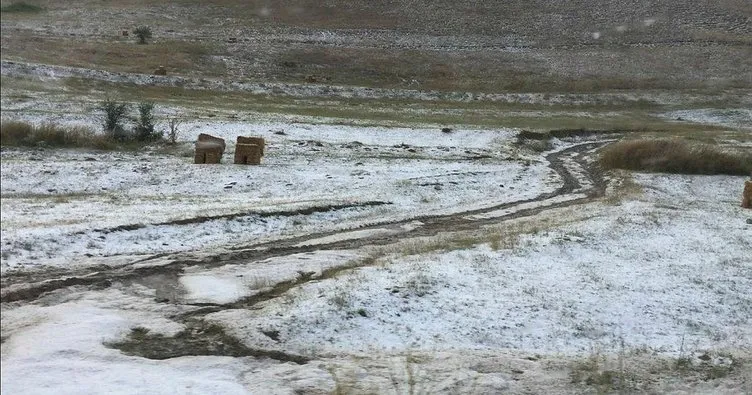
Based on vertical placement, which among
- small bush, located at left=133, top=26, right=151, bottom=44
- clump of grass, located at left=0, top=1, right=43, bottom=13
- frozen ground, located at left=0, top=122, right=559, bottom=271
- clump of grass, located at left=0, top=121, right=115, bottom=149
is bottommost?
frozen ground, located at left=0, top=122, right=559, bottom=271

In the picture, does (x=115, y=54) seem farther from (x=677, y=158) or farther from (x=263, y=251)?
(x=677, y=158)

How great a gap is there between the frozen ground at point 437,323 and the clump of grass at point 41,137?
2.81ft

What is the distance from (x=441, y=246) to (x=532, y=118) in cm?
2739

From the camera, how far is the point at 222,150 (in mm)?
17812

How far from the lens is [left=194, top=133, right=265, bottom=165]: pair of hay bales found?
1716 centimetres

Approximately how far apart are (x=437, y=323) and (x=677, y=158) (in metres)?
17.5

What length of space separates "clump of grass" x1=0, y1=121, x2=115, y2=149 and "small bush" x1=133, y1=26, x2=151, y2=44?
3992mm

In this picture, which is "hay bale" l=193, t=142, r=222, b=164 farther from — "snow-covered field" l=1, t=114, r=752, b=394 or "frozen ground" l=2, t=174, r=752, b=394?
"frozen ground" l=2, t=174, r=752, b=394

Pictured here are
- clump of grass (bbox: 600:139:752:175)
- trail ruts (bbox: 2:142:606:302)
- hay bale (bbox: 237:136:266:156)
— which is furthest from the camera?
clump of grass (bbox: 600:139:752:175)

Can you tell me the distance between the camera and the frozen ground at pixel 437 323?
5.82 meters

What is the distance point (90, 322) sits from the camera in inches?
238

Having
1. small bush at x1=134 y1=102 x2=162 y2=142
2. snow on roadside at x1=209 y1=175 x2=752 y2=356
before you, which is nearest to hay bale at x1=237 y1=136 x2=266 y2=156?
small bush at x1=134 y1=102 x2=162 y2=142

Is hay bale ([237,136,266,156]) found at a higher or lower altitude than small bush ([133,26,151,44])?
lower

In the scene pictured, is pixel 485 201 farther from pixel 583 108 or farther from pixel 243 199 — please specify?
pixel 583 108
